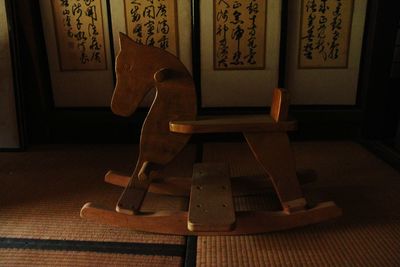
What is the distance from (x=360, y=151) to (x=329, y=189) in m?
0.62

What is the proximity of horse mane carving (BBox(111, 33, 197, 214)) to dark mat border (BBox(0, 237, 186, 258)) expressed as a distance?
0.44 feet

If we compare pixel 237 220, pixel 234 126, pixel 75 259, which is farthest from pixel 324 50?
pixel 75 259

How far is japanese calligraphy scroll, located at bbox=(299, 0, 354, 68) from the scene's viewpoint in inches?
75.4

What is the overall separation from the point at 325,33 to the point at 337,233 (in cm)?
129

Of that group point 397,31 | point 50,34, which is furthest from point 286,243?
point 50,34

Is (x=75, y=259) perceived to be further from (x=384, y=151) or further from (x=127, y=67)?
(x=384, y=151)

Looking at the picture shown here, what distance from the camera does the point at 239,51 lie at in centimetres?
199

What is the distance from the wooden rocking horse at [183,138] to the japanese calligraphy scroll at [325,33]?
1027 millimetres

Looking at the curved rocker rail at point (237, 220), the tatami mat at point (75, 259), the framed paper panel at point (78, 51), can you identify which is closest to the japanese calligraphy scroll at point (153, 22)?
the framed paper panel at point (78, 51)

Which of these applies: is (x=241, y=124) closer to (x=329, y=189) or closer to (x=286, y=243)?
(x=286, y=243)

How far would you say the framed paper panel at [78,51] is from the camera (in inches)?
76.2

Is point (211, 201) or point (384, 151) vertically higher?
point (211, 201)

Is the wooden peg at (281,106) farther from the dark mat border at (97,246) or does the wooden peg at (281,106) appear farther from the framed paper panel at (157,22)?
the framed paper panel at (157,22)

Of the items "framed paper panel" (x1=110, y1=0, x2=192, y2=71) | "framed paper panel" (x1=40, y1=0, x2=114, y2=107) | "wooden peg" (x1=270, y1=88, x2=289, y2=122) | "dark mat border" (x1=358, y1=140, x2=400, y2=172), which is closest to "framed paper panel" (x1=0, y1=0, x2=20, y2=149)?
"framed paper panel" (x1=40, y1=0, x2=114, y2=107)
